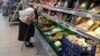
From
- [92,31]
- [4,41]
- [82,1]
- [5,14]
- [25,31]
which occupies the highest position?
[82,1]

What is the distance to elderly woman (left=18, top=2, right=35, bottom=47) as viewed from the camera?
13.6ft

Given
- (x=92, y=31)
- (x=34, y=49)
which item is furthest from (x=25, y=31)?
(x=92, y=31)

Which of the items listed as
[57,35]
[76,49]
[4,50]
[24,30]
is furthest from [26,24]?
[76,49]

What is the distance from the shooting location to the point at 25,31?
4.39 meters

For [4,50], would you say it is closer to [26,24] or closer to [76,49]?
[26,24]

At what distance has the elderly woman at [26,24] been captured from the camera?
4.13m

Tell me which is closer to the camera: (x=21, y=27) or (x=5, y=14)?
(x=21, y=27)

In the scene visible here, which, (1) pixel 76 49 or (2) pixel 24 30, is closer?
(1) pixel 76 49

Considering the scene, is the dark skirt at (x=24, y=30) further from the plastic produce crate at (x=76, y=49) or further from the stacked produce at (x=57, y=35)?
the plastic produce crate at (x=76, y=49)

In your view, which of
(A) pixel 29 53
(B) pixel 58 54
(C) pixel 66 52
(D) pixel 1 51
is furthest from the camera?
(D) pixel 1 51

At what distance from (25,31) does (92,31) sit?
2710 millimetres

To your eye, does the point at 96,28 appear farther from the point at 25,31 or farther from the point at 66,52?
the point at 25,31

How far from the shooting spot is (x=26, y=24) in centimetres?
433

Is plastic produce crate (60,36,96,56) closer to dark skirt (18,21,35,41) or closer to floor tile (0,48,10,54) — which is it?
dark skirt (18,21,35,41)
